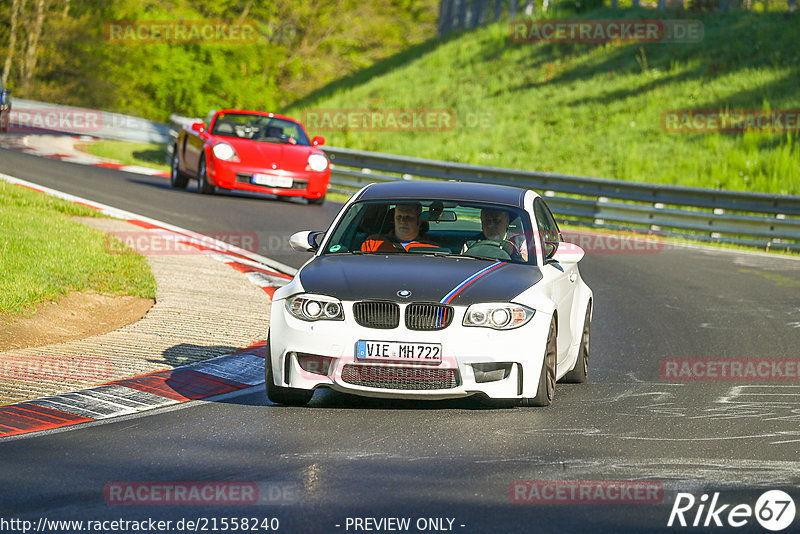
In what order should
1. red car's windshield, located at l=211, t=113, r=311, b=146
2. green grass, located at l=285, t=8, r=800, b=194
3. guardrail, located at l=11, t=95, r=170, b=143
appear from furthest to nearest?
guardrail, located at l=11, t=95, r=170, b=143 < green grass, located at l=285, t=8, r=800, b=194 < red car's windshield, located at l=211, t=113, r=311, b=146

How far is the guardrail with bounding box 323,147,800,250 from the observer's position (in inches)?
810

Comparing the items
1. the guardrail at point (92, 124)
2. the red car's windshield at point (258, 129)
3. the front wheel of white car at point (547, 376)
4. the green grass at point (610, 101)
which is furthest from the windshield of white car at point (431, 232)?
the guardrail at point (92, 124)

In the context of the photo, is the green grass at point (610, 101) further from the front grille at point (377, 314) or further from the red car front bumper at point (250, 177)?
the front grille at point (377, 314)

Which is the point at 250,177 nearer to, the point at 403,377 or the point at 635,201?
the point at 635,201

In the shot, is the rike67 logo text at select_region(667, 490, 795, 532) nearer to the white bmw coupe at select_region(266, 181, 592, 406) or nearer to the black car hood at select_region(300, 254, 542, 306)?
the white bmw coupe at select_region(266, 181, 592, 406)

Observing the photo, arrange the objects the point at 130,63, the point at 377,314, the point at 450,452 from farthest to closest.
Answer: the point at 130,63 → the point at 377,314 → the point at 450,452

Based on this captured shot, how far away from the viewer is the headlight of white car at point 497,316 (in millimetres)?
7387

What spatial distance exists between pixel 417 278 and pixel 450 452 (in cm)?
145

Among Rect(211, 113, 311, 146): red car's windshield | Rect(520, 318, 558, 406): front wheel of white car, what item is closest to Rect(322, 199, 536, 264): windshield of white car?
Rect(520, 318, 558, 406): front wheel of white car

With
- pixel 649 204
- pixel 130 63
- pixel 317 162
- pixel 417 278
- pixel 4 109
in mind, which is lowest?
pixel 649 204

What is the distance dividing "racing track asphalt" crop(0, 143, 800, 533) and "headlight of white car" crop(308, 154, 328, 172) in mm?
11194

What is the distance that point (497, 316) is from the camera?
24.4 feet

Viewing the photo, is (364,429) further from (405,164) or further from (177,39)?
(177,39)

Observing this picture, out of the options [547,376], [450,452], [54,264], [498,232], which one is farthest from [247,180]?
[450,452]
